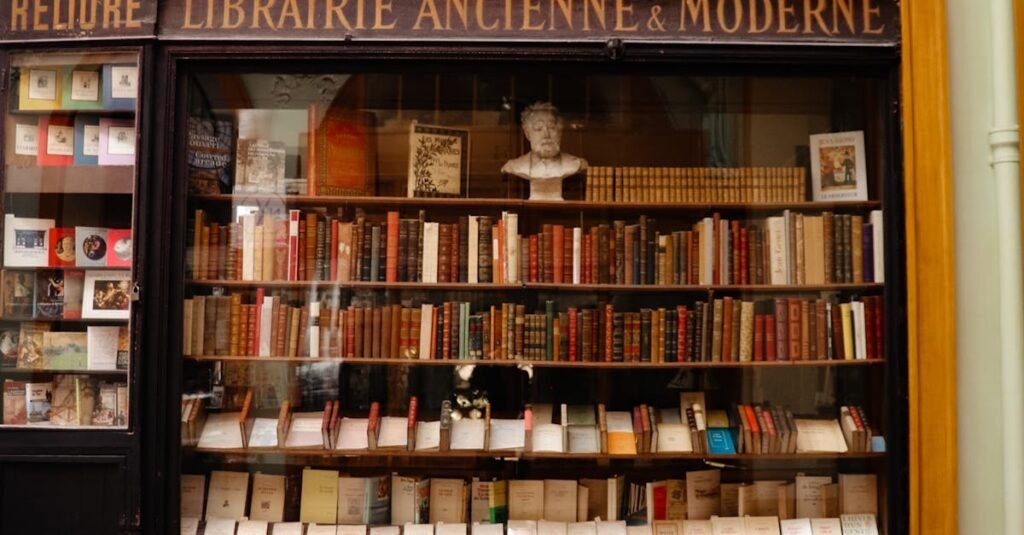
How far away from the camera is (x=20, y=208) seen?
3.82 metres

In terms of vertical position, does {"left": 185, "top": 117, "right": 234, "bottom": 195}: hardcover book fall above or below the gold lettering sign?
below

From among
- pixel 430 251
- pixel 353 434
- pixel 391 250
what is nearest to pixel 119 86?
pixel 391 250

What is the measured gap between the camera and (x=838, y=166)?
399cm

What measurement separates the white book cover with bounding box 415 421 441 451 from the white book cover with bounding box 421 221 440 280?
0.65 metres

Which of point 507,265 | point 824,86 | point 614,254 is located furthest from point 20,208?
point 824,86

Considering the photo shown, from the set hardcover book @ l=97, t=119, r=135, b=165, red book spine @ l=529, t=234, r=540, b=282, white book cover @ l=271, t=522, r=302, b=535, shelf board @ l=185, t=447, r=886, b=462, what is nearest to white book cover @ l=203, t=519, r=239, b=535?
white book cover @ l=271, t=522, r=302, b=535

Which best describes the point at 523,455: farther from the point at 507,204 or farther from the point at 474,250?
the point at 507,204

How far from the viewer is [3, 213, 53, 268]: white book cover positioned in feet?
12.4

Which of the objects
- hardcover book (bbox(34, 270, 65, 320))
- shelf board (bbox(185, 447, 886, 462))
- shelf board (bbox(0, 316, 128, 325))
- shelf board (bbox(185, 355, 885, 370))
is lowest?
shelf board (bbox(185, 447, 886, 462))

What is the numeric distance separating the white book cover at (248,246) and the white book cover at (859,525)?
9.48ft

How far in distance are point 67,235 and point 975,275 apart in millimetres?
3913

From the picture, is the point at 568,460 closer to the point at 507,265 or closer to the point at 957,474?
the point at 507,265

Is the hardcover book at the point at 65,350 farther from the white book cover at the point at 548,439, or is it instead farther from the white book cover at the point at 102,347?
the white book cover at the point at 548,439

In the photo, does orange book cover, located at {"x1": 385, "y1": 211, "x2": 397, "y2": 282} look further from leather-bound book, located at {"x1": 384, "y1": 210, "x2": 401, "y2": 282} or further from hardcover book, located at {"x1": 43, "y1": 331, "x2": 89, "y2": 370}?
hardcover book, located at {"x1": 43, "y1": 331, "x2": 89, "y2": 370}
